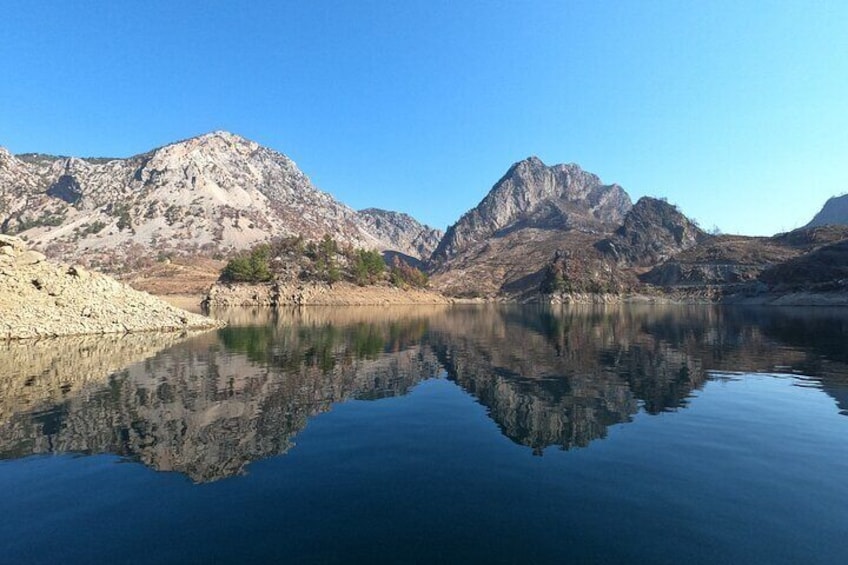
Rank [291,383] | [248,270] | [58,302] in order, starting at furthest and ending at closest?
[248,270] < [58,302] < [291,383]

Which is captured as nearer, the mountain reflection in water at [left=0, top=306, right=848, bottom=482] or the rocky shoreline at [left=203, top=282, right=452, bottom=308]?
the mountain reflection in water at [left=0, top=306, right=848, bottom=482]

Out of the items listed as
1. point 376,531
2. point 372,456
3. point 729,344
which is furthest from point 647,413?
point 729,344

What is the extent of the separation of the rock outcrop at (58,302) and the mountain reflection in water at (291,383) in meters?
8.00

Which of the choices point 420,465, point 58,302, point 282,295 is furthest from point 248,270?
point 420,465

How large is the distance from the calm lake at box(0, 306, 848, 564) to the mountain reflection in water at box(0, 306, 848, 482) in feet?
0.77

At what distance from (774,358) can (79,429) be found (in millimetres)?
60600

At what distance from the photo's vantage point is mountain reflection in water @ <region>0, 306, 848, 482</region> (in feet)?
70.4

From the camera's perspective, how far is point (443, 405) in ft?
95.2

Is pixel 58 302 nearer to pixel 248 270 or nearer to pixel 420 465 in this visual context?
pixel 420 465

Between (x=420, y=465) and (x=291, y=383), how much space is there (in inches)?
750

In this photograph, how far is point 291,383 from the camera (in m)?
34.6

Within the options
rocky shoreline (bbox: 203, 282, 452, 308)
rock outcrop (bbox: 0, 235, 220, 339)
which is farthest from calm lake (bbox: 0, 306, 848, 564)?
rocky shoreline (bbox: 203, 282, 452, 308)

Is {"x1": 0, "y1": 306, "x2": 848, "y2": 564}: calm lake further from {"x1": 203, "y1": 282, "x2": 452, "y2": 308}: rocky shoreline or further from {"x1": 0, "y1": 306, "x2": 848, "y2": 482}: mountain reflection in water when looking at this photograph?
{"x1": 203, "y1": 282, "x2": 452, "y2": 308}: rocky shoreline

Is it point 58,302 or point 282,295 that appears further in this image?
point 282,295
